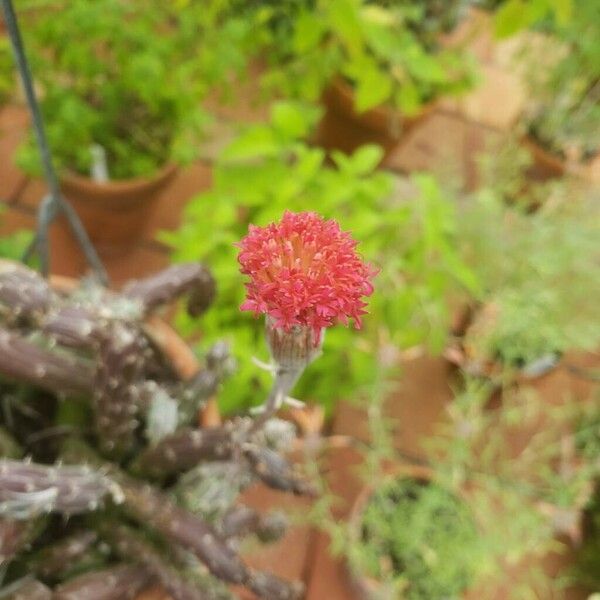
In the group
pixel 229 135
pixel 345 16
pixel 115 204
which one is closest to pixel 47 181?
pixel 345 16

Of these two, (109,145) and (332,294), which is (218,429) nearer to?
(332,294)

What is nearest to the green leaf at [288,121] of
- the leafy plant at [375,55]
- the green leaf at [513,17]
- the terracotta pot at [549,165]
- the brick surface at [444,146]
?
the leafy plant at [375,55]

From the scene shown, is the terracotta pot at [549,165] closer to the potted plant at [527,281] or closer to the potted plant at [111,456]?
the potted plant at [527,281]

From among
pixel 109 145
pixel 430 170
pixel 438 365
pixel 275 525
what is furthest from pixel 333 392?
pixel 430 170

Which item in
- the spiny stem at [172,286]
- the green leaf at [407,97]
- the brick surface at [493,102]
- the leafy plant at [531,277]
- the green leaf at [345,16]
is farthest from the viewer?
the brick surface at [493,102]

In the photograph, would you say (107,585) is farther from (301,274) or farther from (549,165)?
(549,165)
